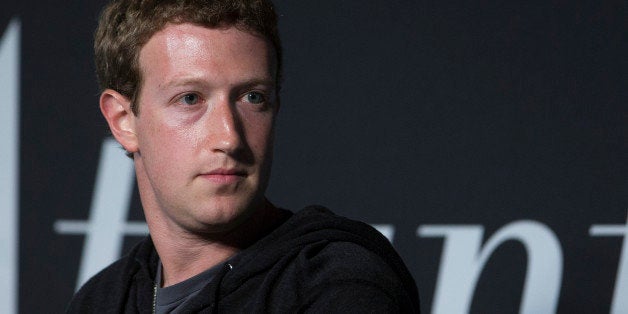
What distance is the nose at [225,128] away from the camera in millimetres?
1187

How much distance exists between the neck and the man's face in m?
0.03

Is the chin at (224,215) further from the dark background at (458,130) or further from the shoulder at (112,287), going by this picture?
the dark background at (458,130)

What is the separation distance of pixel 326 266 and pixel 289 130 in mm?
1097

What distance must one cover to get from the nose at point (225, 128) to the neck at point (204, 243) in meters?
0.13

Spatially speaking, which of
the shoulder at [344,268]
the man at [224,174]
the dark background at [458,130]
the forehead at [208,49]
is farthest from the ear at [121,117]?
the dark background at [458,130]

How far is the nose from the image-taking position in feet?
3.89

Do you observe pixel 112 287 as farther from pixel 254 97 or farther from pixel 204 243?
pixel 254 97

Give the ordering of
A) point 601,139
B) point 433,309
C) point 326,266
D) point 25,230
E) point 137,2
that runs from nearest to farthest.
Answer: point 326,266 → point 137,2 → point 601,139 → point 433,309 → point 25,230

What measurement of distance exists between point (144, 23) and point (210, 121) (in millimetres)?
172

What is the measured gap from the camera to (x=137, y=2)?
130 centimetres

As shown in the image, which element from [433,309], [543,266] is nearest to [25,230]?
[433,309]

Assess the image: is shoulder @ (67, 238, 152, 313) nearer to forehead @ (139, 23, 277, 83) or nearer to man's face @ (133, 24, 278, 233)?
man's face @ (133, 24, 278, 233)

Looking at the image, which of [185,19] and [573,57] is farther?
[573,57]

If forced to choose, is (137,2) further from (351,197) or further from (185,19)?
(351,197)
